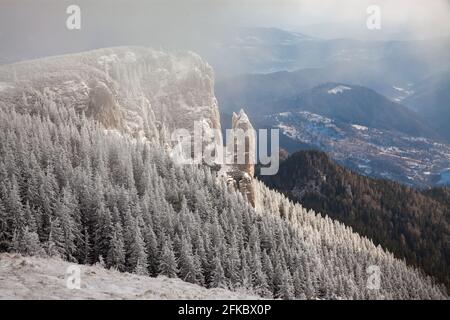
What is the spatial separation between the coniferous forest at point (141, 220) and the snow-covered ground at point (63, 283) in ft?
22.9

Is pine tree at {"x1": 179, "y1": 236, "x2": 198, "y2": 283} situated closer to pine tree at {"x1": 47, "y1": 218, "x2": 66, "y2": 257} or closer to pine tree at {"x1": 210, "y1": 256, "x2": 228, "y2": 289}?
pine tree at {"x1": 210, "y1": 256, "x2": 228, "y2": 289}

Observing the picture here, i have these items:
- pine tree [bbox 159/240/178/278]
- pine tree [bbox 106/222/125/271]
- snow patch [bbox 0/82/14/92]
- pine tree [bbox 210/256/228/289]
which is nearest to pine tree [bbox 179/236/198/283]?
pine tree [bbox 159/240/178/278]

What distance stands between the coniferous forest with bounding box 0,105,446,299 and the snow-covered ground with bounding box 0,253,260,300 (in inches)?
274

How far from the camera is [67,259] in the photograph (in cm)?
7131

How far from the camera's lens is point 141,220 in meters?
90.9

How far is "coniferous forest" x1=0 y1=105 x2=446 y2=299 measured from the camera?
77.0 metres

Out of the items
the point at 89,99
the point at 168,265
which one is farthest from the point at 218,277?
the point at 89,99

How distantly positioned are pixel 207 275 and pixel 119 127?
77945mm

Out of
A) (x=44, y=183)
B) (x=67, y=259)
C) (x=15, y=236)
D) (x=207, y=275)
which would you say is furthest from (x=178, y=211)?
(x=15, y=236)

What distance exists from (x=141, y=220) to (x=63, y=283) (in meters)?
40.3

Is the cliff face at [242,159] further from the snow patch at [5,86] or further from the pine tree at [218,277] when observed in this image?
the snow patch at [5,86]

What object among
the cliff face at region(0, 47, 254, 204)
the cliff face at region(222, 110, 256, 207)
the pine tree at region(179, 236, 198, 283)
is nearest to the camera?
the pine tree at region(179, 236, 198, 283)
